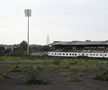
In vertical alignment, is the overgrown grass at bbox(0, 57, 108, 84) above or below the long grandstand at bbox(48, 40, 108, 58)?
below

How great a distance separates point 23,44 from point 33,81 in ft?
368

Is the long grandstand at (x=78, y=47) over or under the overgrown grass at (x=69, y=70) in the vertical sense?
over

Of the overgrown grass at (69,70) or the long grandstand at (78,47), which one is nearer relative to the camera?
the overgrown grass at (69,70)

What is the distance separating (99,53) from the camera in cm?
7281

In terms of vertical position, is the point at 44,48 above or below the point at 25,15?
below

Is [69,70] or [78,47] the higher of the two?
[78,47]

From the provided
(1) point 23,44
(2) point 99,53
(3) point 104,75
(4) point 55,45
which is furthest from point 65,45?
(3) point 104,75

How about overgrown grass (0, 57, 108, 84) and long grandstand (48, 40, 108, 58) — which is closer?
overgrown grass (0, 57, 108, 84)

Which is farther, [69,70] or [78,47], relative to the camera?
[78,47]

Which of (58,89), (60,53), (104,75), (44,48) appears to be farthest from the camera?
(44,48)

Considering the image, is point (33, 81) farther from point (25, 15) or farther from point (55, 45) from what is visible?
point (55, 45)

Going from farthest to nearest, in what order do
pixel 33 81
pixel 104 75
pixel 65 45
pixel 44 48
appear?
1. pixel 44 48
2. pixel 65 45
3. pixel 104 75
4. pixel 33 81

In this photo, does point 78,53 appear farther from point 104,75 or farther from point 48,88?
point 48,88

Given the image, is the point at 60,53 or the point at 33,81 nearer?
the point at 33,81
